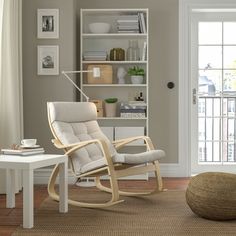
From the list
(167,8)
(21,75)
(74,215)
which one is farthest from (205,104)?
(74,215)

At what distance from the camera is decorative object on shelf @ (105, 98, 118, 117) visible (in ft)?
18.9

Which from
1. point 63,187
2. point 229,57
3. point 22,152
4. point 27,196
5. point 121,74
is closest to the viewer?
point 27,196

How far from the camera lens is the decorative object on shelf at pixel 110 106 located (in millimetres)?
5754

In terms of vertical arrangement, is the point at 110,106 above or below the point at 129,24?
below

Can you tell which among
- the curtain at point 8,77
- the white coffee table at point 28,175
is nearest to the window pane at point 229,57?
the curtain at point 8,77

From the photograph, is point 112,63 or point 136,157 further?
point 112,63

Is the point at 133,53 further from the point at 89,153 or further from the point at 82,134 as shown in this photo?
the point at 89,153

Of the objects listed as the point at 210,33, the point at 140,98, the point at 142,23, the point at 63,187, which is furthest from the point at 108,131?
the point at 63,187

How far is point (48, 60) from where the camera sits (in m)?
5.53

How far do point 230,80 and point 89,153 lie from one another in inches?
94.8

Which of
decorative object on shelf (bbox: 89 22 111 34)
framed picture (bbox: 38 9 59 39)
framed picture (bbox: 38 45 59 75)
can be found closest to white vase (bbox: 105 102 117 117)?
framed picture (bbox: 38 45 59 75)

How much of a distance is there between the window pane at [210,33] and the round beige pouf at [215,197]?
8.97 ft

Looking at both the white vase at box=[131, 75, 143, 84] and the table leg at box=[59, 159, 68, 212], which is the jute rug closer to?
the table leg at box=[59, 159, 68, 212]

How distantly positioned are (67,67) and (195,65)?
1590 millimetres
